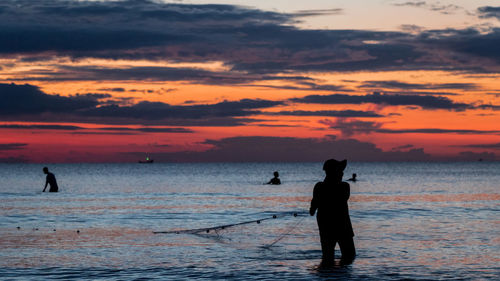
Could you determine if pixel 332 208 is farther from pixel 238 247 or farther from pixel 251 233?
pixel 251 233

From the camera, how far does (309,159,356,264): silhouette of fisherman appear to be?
12812 millimetres

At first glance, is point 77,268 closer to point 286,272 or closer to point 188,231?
point 286,272

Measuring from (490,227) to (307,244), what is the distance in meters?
7.50

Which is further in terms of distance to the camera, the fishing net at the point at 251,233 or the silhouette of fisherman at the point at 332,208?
the fishing net at the point at 251,233

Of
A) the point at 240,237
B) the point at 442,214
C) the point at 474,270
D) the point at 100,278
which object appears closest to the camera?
the point at 100,278

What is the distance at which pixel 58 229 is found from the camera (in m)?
21.8

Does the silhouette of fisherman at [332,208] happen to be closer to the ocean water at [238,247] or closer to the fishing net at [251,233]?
the ocean water at [238,247]

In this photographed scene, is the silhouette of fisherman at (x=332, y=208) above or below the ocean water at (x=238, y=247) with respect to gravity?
above

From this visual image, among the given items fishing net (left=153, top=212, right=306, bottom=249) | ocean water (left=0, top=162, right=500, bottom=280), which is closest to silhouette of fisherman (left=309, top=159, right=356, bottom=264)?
ocean water (left=0, top=162, right=500, bottom=280)

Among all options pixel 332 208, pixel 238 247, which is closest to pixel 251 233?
pixel 238 247

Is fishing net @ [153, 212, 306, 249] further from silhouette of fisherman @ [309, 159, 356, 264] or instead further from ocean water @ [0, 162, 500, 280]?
silhouette of fisherman @ [309, 159, 356, 264]

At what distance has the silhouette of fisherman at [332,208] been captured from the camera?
42.0ft

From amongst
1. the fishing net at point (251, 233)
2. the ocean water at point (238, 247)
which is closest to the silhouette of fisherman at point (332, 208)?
the ocean water at point (238, 247)

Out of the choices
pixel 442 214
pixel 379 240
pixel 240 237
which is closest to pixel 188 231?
pixel 240 237
